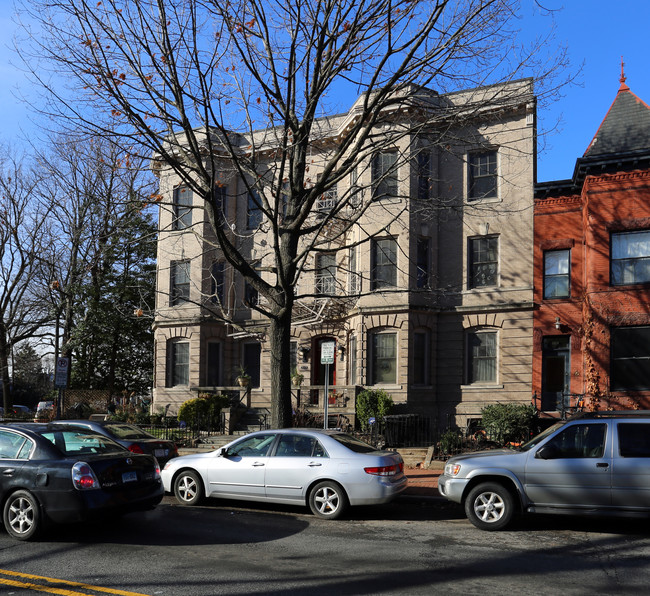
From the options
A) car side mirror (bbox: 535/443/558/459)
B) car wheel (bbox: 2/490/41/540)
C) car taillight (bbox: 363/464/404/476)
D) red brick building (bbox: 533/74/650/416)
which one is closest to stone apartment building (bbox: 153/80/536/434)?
red brick building (bbox: 533/74/650/416)

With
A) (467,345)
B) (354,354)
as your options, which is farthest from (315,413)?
(467,345)

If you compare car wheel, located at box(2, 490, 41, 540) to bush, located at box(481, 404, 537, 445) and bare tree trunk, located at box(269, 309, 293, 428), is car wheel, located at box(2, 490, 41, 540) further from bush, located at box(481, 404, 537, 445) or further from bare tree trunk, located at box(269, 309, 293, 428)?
bush, located at box(481, 404, 537, 445)

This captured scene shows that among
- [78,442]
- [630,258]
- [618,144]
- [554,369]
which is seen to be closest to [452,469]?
[78,442]

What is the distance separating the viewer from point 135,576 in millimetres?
6949

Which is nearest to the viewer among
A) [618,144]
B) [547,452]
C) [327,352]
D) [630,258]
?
[547,452]

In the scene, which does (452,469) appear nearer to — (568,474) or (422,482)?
(568,474)

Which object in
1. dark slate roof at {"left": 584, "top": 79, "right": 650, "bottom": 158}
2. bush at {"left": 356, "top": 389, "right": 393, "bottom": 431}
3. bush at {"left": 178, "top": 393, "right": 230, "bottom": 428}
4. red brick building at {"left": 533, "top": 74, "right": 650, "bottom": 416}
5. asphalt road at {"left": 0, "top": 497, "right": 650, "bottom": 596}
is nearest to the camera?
asphalt road at {"left": 0, "top": 497, "right": 650, "bottom": 596}

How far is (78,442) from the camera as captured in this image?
9.48 meters

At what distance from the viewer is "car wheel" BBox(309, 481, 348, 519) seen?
10.2 meters

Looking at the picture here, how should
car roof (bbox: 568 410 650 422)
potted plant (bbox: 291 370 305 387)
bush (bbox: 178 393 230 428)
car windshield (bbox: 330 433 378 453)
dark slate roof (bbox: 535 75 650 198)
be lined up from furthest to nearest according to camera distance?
potted plant (bbox: 291 370 305 387)
bush (bbox: 178 393 230 428)
dark slate roof (bbox: 535 75 650 198)
car windshield (bbox: 330 433 378 453)
car roof (bbox: 568 410 650 422)

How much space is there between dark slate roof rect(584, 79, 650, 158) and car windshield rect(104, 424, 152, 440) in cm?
1538

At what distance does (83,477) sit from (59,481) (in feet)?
0.97

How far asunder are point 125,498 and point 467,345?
16572 millimetres

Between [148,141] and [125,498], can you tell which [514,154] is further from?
[125,498]
